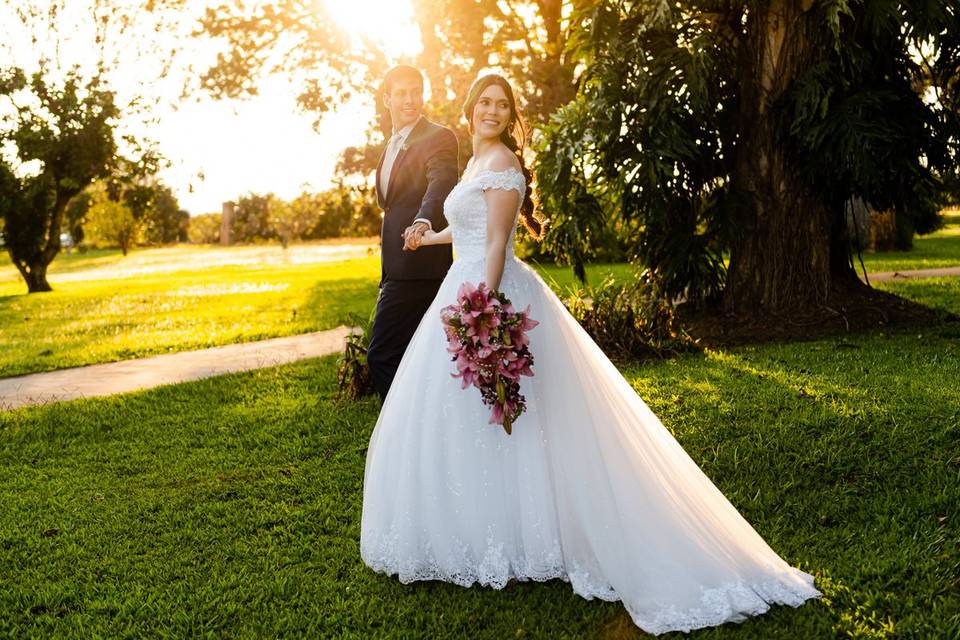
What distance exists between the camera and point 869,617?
344 cm

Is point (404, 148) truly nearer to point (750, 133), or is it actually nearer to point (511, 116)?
point (511, 116)

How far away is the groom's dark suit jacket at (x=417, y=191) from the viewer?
541 centimetres

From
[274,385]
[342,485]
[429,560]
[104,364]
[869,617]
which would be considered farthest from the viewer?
[104,364]

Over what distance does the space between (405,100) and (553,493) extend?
2874 millimetres

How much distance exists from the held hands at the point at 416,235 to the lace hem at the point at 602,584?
141 centimetres

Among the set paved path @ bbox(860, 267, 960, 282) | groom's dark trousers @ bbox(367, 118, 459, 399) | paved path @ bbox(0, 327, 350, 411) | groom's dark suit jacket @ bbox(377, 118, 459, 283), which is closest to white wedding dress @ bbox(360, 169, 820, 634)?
groom's dark suit jacket @ bbox(377, 118, 459, 283)

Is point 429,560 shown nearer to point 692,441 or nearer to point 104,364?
point 692,441

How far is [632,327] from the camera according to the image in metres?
8.52

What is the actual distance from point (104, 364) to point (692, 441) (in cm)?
737

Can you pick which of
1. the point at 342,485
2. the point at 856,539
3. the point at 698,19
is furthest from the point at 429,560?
the point at 698,19

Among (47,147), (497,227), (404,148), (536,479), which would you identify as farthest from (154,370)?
(47,147)

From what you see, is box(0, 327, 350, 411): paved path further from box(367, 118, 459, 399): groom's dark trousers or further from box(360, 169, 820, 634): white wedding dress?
box(360, 169, 820, 634): white wedding dress

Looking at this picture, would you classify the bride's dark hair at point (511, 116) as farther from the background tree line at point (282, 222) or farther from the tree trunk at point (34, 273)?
the background tree line at point (282, 222)

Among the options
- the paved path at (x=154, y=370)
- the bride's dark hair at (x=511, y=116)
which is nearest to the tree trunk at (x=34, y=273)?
the paved path at (x=154, y=370)
